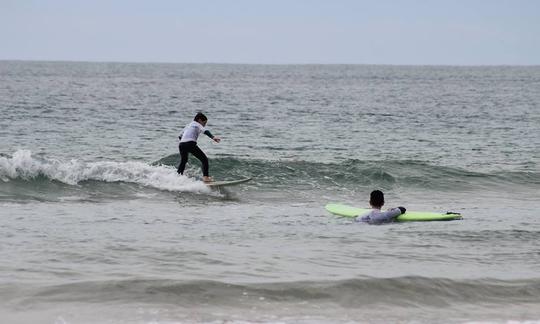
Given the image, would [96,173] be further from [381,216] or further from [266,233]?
[381,216]

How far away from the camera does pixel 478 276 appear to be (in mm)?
9883

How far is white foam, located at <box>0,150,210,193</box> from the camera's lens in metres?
19.5

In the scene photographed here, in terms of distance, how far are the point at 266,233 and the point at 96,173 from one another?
861 cm

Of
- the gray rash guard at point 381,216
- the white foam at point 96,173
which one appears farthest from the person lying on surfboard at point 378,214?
the white foam at point 96,173

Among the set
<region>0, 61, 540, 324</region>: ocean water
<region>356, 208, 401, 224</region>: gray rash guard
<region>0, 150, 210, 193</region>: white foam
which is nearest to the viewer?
<region>0, 61, 540, 324</region>: ocean water

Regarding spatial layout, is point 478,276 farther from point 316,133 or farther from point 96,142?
point 316,133

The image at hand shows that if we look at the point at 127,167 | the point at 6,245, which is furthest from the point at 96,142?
the point at 6,245

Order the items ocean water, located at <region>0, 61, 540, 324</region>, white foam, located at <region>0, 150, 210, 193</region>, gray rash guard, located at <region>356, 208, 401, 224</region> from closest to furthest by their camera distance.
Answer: ocean water, located at <region>0, 61, 540, 324</region>
gray rash guard, located at <region>356, 208, 401, 224</region>
white foam, located at <region>0, 150, 210, 193</region>

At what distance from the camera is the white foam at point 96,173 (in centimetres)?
1951

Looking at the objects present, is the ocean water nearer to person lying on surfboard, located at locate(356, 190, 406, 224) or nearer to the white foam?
the white foam

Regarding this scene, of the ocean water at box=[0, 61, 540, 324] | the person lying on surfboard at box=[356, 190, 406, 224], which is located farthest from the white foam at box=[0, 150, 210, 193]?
the person lying on surfboard at box=[356, 190, 406, 224]

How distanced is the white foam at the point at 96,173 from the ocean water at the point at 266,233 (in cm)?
5

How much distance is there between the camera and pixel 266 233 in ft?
42.6

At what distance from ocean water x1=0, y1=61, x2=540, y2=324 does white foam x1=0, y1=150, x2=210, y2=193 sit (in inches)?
2.0
